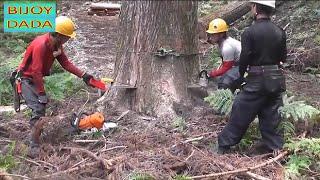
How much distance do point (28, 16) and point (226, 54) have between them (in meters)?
4.82

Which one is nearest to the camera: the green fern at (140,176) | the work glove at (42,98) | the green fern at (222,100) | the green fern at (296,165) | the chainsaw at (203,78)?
the green fern at (140,176)

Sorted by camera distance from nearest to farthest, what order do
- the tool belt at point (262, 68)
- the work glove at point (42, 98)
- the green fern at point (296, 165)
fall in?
the green fern at point (296, 165) < the tool belt at point (262, 68) < the work glove at point (42, 98)

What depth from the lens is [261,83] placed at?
217 inches

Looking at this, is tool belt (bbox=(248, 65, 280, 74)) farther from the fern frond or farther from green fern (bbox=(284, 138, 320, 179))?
green fern (bbox=(284, 138, 320, 179))

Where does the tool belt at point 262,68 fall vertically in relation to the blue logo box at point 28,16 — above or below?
below

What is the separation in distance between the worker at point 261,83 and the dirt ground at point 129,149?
0.28m

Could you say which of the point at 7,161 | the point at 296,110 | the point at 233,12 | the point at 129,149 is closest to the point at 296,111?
the point at 296,110

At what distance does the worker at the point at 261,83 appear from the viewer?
5.41 m

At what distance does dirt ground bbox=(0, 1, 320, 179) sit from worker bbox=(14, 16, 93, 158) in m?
0.28

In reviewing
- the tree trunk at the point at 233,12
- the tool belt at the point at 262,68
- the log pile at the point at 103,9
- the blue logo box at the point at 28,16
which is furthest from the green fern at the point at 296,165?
the log pile at the point at 103,9

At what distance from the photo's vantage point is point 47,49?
575cm

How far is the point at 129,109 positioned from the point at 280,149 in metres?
2.01

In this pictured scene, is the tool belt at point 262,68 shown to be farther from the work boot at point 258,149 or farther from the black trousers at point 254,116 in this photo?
the work boot at point 258,149

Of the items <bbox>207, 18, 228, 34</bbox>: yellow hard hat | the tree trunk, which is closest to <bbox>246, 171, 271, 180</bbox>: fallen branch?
<bbox>207, 18, 228, 34</bbox>: yellow hard hat
